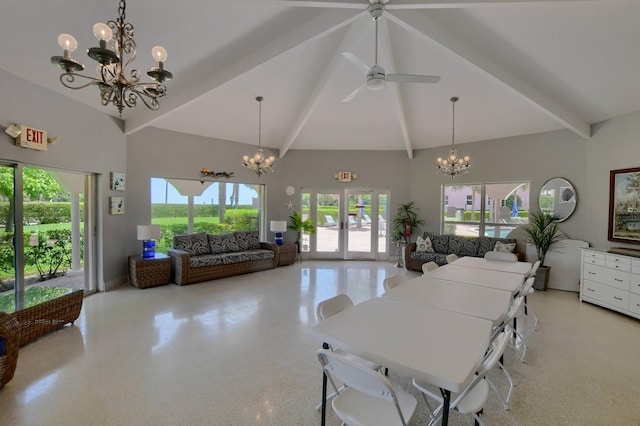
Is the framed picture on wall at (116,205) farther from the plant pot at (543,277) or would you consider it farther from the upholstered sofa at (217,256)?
the plant pot at (543,277)

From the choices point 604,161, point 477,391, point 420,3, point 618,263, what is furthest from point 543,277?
point 420,3

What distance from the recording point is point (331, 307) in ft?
8.01

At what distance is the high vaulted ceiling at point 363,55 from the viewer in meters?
3.07

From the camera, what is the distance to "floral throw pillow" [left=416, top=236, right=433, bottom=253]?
707cm

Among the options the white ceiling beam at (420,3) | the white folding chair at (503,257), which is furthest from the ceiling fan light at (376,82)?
the white folding chair at (503,257)

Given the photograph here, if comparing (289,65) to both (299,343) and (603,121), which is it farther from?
(603,121)

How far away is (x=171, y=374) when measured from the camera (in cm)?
266

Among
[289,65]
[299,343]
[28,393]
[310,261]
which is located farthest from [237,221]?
[28,393]

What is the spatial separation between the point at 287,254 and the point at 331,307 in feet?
Result: 16.5

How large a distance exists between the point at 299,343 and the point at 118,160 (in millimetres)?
4740

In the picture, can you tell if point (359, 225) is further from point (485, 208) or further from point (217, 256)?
point (217, 256)

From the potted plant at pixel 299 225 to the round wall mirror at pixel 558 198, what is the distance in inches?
209

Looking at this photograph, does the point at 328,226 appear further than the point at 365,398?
Yes

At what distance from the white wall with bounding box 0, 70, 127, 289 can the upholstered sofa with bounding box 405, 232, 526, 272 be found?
246 inches
